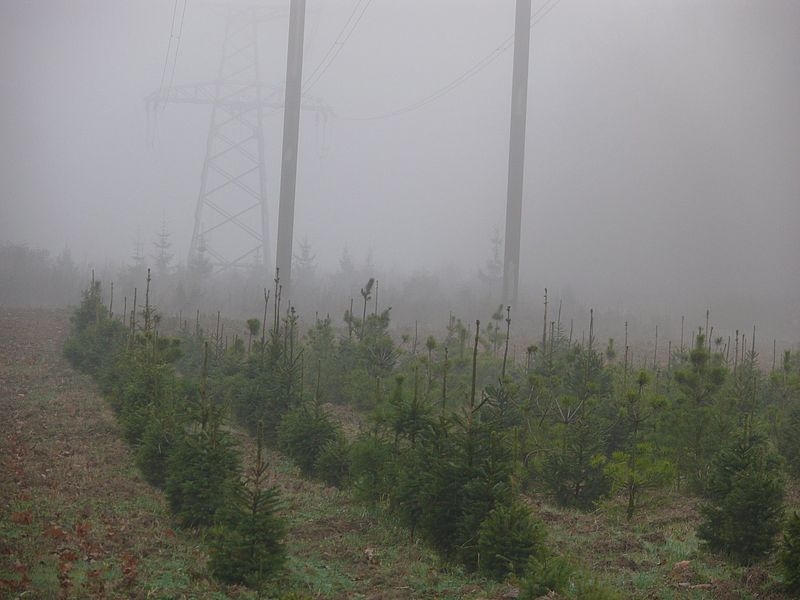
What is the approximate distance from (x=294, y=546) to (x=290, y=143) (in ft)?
81.9

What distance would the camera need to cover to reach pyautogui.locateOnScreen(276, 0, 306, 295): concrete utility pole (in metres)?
31.3

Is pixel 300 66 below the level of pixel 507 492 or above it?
above

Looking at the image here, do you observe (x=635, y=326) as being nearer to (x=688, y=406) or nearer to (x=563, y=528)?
(x=688, y=406)

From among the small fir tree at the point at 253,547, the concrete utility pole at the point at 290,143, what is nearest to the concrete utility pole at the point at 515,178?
the concrete utility pole at the point at 290,143

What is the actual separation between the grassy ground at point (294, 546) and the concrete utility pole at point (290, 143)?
1875cm

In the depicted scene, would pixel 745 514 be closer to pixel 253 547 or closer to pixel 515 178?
pixel 253 547

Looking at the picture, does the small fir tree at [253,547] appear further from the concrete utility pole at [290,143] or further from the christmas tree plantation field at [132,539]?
the concrete utility pole at [290,143]

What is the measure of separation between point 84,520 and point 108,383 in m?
8.59

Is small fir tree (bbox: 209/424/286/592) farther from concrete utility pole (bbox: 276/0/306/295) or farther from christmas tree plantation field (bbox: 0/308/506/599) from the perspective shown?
concrete utility pole (bbox: 276/0/306/295)

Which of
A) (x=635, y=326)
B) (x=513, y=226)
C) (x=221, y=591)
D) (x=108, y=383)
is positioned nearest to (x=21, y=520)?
(x=221, y=591)

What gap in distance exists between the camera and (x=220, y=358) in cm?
1892

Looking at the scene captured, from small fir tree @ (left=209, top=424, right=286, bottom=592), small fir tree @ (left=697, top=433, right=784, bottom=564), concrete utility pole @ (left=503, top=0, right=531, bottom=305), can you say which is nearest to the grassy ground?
small fir tree @ (left=209, top=424, right=286, bottom=592)

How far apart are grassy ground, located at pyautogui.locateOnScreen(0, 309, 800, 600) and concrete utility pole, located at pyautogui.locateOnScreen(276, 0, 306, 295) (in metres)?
18.7

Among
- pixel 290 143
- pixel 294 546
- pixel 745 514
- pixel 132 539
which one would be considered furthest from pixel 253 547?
pixel 290 143
